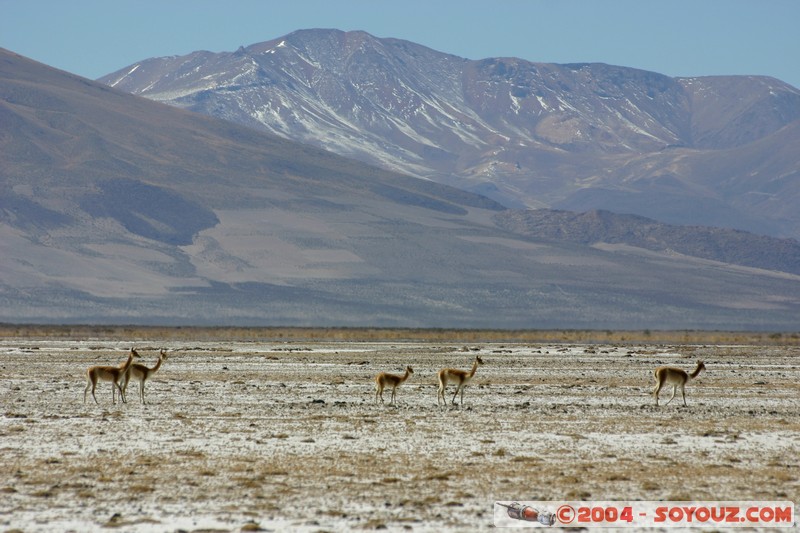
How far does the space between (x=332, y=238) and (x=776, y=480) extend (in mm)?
155074

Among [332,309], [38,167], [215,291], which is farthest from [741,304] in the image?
[38,167]

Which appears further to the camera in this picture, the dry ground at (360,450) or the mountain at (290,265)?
the mountain at (290,265)

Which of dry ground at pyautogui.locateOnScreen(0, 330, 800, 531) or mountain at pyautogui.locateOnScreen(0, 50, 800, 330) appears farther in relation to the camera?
mountain at pyautogui.locateOnScreen(0, 50, 800, 330)

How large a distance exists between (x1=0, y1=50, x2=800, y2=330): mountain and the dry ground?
95323 mm

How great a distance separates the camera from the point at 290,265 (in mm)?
155875

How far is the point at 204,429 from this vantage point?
1873cm

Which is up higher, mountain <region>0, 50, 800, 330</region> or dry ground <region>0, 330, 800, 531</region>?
mountain <region>0, 50, 800, 330</region>

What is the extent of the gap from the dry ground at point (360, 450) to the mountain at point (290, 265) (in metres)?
95.3

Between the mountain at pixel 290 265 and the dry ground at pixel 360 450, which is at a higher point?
the mountain at pixel 290 265

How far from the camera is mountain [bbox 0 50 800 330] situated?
130875 millimetres

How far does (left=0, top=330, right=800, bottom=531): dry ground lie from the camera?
12.8 meters

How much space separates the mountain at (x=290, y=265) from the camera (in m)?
131

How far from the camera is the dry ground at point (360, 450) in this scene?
42.0 ft

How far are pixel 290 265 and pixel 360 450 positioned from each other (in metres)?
A: 140
